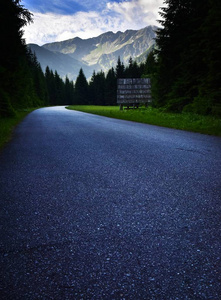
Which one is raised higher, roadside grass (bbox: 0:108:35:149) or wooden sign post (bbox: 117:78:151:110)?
wooden sign post (bbox: 117:78:151:110)

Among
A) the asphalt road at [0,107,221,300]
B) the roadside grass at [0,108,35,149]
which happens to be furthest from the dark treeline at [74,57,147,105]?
the asphalt road at [0,107,221,300]

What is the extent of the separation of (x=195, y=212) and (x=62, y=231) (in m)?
1.47

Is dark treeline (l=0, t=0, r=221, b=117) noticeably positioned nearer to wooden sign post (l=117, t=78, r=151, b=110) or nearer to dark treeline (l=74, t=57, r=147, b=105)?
wooden sign post (l=117, t=78, r=151, b=110)

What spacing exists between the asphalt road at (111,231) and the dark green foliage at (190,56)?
411 inches

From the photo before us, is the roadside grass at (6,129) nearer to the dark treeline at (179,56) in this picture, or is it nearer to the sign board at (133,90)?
the dark treeline at (179,56)

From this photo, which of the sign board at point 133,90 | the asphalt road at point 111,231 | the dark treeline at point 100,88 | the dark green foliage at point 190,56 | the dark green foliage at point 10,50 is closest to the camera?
the asphalt road at point 111,231

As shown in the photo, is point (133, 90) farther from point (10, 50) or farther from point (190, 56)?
point (10, 50)

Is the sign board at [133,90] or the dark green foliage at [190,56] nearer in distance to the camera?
the dark green foliage at [190,56]

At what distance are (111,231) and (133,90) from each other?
27.1 m

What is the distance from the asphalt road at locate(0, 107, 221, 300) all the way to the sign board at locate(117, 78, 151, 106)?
24.7 metres

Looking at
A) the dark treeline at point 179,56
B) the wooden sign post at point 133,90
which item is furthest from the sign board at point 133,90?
the dark treeline at point 179,56

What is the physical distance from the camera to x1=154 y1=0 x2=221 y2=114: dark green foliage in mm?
11898

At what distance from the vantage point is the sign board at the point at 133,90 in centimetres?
2684

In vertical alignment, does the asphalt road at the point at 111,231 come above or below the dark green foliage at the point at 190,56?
below
